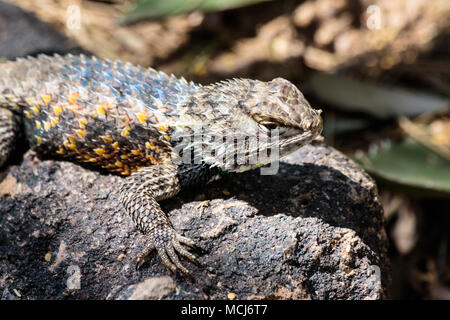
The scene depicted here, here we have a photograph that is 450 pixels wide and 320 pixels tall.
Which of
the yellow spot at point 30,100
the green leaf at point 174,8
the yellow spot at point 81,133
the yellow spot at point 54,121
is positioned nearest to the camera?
the yellow spot at point 81,133

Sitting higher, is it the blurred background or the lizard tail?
the blurred background

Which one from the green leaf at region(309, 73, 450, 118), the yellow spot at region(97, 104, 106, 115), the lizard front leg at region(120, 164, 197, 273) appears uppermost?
the green leaf at region(309, 73, 450, 118)

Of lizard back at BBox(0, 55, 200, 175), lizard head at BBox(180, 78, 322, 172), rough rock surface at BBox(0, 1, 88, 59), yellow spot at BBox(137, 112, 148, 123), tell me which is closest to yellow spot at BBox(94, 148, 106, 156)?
lizard back at BBox(0, 55, 200, 175)

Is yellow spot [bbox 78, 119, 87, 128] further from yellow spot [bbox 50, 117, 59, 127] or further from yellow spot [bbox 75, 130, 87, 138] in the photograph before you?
yellow spot [bbox 50, 117, 59, 127]

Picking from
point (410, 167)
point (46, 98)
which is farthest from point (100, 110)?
point (410, 167)

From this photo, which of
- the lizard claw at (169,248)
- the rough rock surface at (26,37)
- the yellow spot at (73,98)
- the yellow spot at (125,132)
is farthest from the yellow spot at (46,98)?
the rough rock surface at (26,37)

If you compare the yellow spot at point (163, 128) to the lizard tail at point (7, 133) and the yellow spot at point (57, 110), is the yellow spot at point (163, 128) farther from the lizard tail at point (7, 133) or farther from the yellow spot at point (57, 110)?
the lizard tail at point (7, 133)

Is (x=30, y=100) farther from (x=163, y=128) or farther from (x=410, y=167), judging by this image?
(x=410, y=167)

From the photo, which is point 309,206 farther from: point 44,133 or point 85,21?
point 85,21
